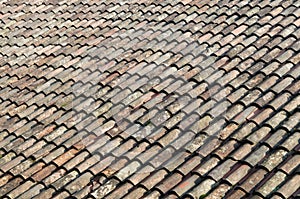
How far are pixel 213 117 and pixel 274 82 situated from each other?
75 cm

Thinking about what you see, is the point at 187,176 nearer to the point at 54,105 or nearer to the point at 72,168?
the point at 72,168

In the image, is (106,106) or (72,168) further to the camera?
(106,106)

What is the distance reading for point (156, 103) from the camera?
485 centimetres

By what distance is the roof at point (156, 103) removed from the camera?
400 cm

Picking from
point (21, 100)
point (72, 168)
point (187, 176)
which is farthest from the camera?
point (21, 100)

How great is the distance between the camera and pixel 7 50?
6574 mm

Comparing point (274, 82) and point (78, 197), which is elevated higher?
point (274, 82)

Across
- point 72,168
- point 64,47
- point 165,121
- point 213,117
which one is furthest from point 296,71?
point 64,47

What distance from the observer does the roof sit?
400cm

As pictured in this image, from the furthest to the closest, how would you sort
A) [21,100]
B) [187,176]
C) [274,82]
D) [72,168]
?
[21,100], [274,82], [72,168], [187,176]

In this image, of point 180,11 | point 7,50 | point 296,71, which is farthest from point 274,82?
point 7,50

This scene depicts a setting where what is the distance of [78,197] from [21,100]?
1.91m

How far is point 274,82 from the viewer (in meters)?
4.68

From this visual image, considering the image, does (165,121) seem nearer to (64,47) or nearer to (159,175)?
(159,175)
